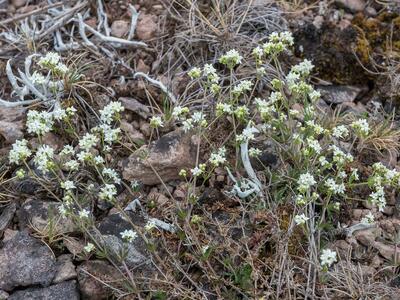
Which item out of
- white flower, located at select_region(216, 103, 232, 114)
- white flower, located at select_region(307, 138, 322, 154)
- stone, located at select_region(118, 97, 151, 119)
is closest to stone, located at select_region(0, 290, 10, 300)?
stone, located at select_region(118, 97, 151, 119)

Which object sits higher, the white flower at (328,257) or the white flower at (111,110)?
the white flower at (111,110)

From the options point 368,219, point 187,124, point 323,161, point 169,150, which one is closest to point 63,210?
point 169,150

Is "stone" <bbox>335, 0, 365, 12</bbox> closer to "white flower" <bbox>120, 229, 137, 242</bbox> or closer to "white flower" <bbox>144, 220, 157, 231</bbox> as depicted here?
"white flower" <bbox>144, 220, 157, 231</bbox>

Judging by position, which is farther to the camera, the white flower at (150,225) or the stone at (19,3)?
the stone at (19,3)

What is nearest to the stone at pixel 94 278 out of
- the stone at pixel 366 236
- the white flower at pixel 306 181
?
the white flower at pixel 306 181

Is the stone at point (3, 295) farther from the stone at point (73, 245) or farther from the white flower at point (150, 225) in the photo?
the white flower at point (150, 225)

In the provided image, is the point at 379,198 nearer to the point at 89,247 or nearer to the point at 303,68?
the point at 303,68

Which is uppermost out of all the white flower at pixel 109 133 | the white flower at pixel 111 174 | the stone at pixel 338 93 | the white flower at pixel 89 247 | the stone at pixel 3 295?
the stone at pixel 338 93

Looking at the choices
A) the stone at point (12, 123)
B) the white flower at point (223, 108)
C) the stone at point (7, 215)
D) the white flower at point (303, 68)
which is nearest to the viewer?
the white flower at point (223, 108)

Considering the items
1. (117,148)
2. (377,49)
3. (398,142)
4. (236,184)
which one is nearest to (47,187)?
(117,148)
